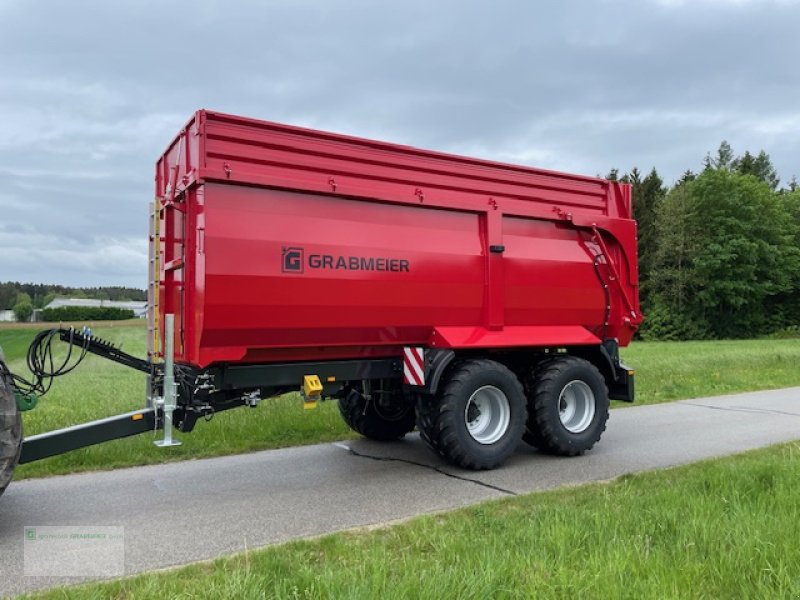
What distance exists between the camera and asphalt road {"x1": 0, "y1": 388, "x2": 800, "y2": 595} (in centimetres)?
470

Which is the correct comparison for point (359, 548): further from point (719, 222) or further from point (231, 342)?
point (719, 222)

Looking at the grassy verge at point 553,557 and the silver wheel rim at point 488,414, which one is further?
the silver wheel rim at point 488,414

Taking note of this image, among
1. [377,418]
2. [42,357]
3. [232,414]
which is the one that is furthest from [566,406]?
[42,357]

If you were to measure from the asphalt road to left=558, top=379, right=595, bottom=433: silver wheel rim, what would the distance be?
0.38 metres

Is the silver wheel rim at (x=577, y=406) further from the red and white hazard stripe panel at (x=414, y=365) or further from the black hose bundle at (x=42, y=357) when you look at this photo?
the black hose bundle at (x=42, y=357)

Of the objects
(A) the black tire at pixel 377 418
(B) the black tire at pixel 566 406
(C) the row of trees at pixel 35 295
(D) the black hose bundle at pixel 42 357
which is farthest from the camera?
(C) the row of trees at pixel 35 295

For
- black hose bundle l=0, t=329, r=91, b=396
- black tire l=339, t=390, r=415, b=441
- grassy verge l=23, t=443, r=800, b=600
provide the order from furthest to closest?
black tire l=339, t=390, r=415, b=441 < black hose bundle l=0, t=329, r=91, b=396 < grassy verge l=23, t=443, r=800, b=600

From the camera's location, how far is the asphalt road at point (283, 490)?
4.70 metres

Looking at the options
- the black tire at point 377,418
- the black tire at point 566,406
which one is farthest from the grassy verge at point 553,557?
the black tire at point 377,418

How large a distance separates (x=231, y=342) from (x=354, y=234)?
151cm

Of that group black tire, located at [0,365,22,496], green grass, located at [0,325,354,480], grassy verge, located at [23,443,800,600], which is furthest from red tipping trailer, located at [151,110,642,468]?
grassy verge, located at [23,443,800,600]

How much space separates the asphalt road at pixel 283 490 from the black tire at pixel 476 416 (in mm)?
218

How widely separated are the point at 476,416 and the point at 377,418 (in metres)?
1.50

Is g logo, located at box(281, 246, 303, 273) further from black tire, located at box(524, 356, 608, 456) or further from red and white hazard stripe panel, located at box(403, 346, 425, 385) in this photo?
black tire, located at box(524, 356, 608, 456)
